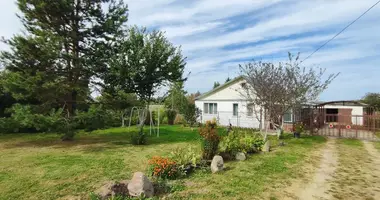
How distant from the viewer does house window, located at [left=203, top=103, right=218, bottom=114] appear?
25306 millimetres

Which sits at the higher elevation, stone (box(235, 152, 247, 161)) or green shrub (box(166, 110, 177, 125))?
green shrub (box(166, 110, 177, 125))

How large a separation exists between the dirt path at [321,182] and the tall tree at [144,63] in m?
9.60

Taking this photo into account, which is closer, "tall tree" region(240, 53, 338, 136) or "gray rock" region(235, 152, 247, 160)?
"gray rock" region(235, 152, 247, 160)

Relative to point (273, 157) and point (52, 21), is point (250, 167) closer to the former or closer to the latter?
point (273, 157)

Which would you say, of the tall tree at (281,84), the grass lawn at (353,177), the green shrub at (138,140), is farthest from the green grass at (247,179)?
the green shrub at (138,140)

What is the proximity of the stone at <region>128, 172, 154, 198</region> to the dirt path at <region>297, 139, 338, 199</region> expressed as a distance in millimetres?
3436

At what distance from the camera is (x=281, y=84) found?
13414mm

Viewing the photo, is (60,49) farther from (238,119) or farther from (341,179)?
(238,119)

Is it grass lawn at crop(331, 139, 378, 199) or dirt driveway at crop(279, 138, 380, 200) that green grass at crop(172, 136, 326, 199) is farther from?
grass lawn at crop(331, 139, 378, 199)

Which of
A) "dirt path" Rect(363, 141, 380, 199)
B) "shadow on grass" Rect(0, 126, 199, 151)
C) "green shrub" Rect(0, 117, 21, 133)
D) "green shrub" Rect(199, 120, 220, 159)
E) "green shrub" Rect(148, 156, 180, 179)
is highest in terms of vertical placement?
"green shrub" Rect(0, 117, 21, 133)

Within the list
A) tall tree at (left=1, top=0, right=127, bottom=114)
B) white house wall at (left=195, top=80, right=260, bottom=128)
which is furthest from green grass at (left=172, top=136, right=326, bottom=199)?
white house wall at (left=195, top=80, right=260, bottom=128)

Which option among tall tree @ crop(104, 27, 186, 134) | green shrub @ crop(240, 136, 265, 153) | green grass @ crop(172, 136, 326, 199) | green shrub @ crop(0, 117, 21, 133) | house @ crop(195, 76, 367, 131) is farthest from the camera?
house @ crop(195, 76, 367, 131)

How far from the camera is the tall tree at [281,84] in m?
13.2

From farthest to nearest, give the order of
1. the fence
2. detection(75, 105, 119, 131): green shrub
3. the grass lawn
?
the fence → detection(75, 105, 119, 131): green shrub → the grass lawn
